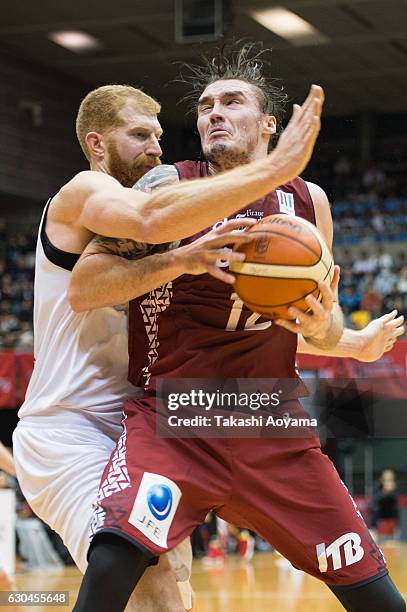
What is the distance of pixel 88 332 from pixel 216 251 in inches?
27.8

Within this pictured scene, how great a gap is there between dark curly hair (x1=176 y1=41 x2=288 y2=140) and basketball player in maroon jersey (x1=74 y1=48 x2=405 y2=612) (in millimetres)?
113

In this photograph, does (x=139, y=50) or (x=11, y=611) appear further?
(x=139, y=50)

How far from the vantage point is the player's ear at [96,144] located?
331 centimetres

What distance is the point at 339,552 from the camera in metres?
2.86

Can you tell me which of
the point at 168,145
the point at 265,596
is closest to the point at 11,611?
the point at 265,596

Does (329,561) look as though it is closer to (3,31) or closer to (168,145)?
(168,145)

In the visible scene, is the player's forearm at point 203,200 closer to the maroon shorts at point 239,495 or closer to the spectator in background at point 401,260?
the maroon shorts at point 239,495

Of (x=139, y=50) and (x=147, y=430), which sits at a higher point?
(x=139, y=50)

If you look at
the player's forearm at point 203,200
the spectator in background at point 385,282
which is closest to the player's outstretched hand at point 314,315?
the player's forearm at point 203,200

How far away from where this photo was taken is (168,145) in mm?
4117

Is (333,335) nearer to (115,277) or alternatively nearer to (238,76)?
(115,277)

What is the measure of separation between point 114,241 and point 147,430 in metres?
0.55

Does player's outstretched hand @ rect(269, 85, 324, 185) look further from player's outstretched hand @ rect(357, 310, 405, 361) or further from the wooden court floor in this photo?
the wooden court floor

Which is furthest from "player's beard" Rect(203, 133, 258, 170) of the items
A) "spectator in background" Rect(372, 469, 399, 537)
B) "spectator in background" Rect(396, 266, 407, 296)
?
"spectator in background" Rect(372, 469, 399, 537)
